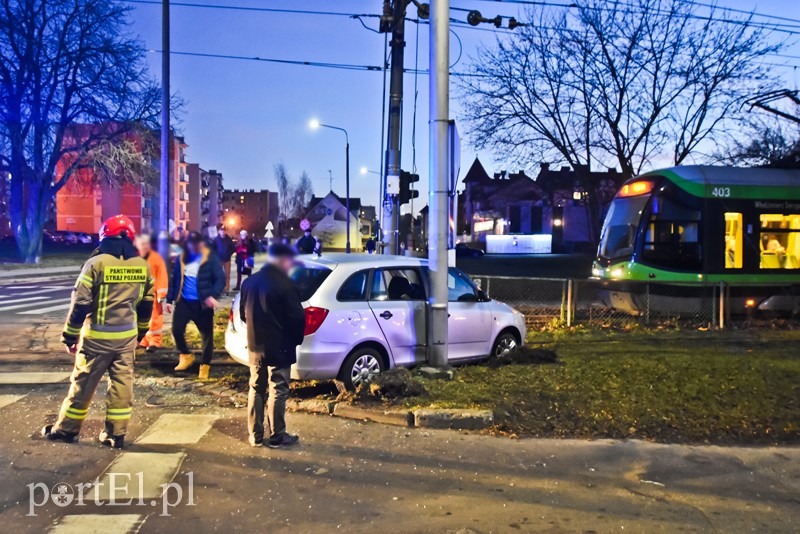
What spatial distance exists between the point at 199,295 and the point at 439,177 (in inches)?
128

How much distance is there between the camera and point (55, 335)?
11086 mm

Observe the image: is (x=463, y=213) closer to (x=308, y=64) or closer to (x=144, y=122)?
(x=144, y=122)

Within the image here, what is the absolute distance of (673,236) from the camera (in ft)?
45.4

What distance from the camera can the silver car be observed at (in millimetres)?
6656

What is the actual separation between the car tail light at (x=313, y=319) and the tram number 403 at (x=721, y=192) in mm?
10484

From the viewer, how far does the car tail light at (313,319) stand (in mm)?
6562

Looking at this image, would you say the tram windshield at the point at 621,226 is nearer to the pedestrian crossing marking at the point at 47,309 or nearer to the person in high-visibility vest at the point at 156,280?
the person in high-visibility vest at the point at 156,280

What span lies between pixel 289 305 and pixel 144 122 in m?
31.9

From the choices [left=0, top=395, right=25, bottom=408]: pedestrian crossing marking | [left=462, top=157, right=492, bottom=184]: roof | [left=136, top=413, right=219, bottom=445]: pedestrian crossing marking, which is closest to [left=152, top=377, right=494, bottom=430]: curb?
[left=136, top=413, right=219, bottom=445]: pedestrian crossing marking

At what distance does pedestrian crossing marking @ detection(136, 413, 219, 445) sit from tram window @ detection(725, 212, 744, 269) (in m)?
11.7

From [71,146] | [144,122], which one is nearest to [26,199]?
[71,146]

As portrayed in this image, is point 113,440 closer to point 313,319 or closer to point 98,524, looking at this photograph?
point 98,524

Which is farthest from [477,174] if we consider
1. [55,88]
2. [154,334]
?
[154,334]

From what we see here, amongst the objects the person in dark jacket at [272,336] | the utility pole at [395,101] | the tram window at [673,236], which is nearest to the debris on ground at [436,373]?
the person in dark jacket at [272,336]
